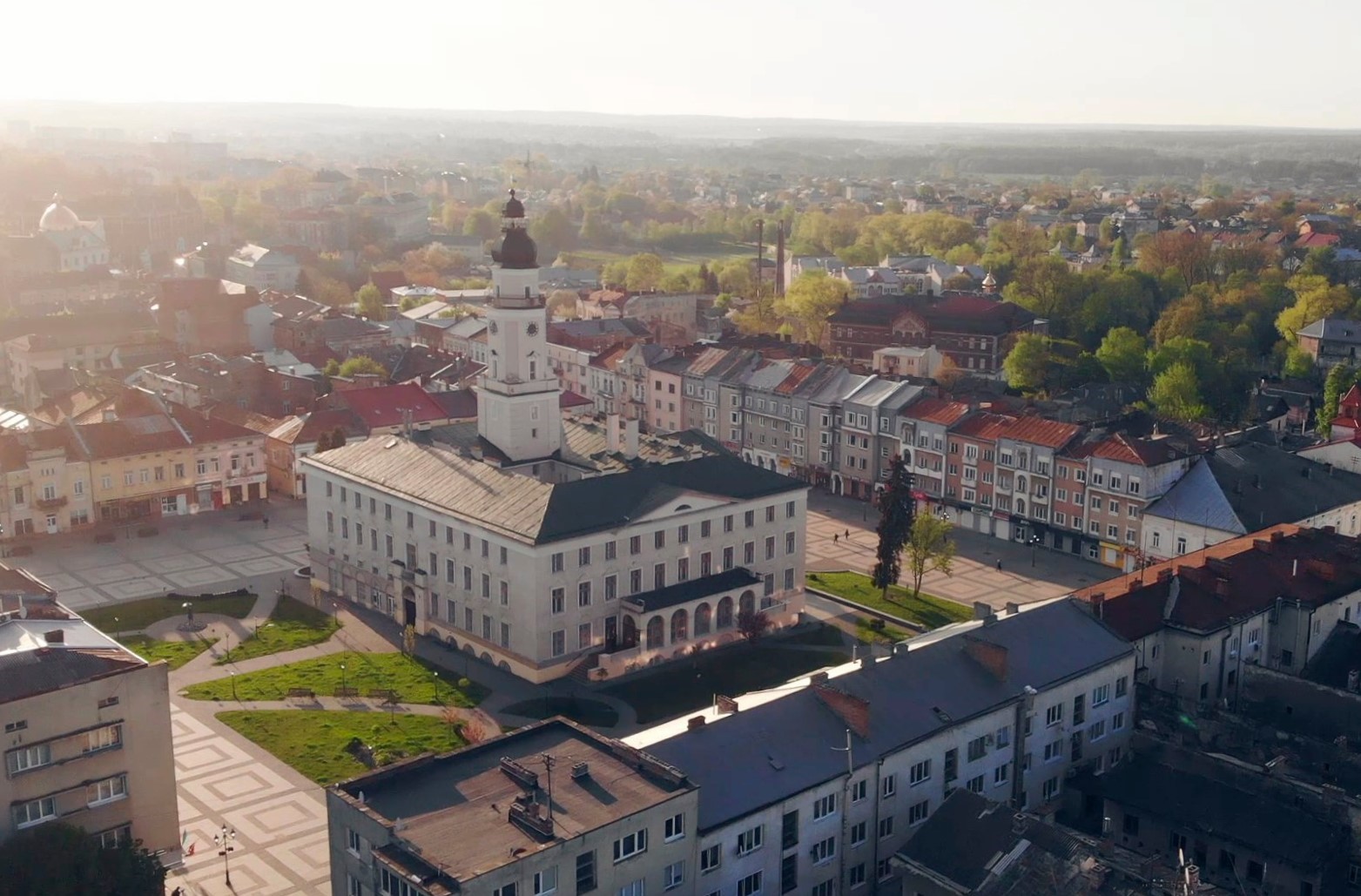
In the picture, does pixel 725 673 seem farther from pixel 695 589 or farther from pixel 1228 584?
pixel 1228 584

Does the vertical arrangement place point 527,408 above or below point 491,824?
above

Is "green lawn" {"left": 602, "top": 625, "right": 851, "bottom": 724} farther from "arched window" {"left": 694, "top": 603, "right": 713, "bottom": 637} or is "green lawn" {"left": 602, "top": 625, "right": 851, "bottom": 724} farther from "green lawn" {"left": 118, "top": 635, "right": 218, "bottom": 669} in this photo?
"green lawn" {"left": 118, "top": 635, "right": 218, "bottom": 669}

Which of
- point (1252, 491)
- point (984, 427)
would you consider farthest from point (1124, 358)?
point (1252, 491)

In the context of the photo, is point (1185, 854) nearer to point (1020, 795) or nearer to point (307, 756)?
point (1020, 795)

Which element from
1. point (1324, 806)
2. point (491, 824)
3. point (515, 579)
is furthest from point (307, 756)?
point (1324, 806)

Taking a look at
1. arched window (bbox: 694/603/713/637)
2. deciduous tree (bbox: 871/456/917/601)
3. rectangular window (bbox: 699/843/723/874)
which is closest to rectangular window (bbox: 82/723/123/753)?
rectangular window (bbox: 699/843/723/874)

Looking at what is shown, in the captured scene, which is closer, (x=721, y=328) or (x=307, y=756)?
(x=307, y=756)

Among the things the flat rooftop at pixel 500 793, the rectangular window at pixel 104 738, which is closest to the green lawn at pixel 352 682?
Result: the rectangular window at pixel 104 738
